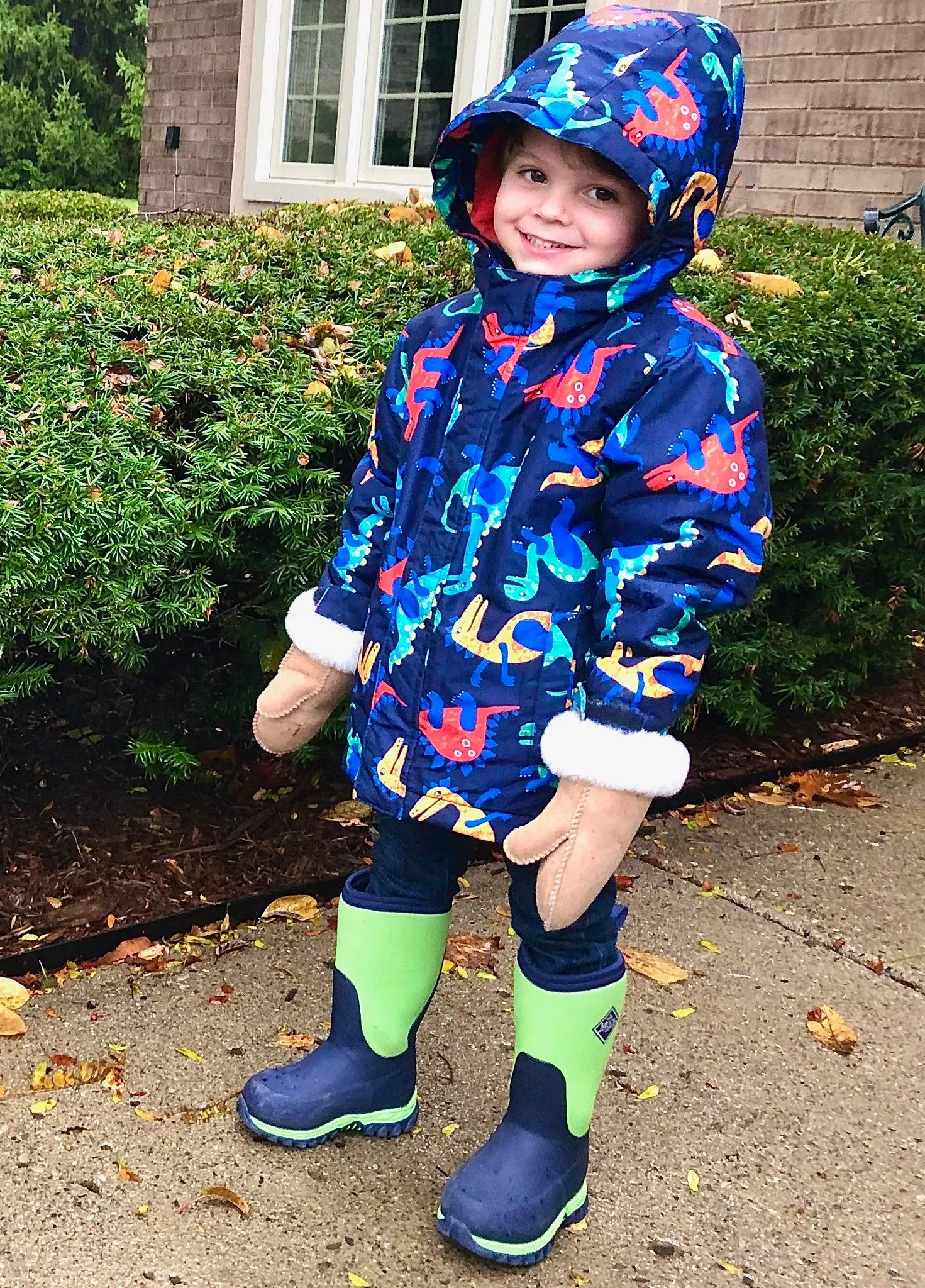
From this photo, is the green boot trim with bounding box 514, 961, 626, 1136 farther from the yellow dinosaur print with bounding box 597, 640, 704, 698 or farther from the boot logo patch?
the yellow dinosaur print with bounding box 597, 640, 704, 698

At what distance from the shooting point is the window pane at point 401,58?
9.46 m

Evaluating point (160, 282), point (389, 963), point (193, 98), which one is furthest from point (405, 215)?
point (193, 98)

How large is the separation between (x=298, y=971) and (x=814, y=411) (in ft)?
7.00

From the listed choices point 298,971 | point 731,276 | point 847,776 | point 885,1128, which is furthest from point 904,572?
point 298,971

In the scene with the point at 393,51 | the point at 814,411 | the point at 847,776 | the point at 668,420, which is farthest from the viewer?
the point at 393,51

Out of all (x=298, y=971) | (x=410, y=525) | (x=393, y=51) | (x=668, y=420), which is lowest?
(x=298, y=971)

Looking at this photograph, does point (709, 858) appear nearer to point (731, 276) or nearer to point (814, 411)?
point (814, 411)

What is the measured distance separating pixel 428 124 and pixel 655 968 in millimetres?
7834

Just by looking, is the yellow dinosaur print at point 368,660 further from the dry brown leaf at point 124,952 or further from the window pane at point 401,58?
the window pane at point 401,58

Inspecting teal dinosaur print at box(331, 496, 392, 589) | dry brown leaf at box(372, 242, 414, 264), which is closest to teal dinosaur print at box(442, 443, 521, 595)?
teal dinosaur print at box(331, 496, 392, 589)

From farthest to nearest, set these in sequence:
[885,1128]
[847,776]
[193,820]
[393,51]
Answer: [393,51], [847,776], [193,820], [885,1128]

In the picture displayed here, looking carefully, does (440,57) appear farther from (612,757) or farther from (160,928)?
(612,757)

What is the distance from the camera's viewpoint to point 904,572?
4.25 meters

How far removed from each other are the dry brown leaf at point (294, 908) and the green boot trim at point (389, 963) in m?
0.73
